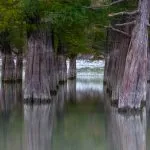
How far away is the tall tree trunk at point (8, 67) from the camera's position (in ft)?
125

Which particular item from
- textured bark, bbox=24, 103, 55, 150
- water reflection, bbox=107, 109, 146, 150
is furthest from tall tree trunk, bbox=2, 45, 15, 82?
water reflection, bbox=107, 109, 146, 150

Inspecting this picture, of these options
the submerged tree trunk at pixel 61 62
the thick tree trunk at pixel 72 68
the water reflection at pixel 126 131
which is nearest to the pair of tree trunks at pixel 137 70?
the water reflection at pixel 126 131

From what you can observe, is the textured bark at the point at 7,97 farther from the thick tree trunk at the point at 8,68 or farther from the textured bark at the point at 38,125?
the textured bark at the point at 38,125

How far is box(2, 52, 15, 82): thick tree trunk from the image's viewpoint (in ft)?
125

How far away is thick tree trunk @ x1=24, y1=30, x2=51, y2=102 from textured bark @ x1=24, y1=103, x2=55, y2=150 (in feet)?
1.79

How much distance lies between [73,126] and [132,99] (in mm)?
3043

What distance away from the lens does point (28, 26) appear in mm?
23516

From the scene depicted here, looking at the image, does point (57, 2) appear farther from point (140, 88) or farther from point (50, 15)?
point (140, 88)

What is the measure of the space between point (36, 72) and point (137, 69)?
5.19 m

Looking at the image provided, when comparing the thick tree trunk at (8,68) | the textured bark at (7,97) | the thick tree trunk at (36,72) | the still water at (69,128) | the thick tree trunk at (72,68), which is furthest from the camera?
the thick tree trunk at (72,68)

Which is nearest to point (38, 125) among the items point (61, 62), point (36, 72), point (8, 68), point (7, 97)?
point (36, 72)

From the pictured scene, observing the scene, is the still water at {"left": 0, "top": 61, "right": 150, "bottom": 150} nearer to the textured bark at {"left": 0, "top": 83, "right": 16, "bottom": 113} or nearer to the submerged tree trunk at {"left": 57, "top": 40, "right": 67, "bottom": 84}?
the textured bark at {"left": 0, "top": 83, "right": 16, "bottom": 113}

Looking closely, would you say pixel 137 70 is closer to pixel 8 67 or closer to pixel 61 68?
pixel 61 68

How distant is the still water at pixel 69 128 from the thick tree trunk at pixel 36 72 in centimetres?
57
